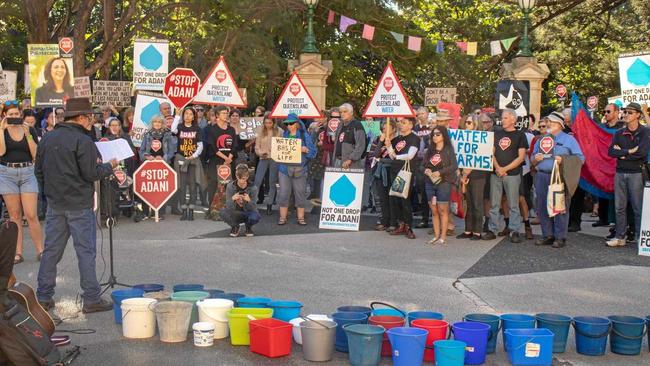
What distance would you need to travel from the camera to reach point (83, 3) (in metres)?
24.9

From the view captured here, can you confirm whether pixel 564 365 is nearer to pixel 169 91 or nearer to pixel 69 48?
pixel 169 91

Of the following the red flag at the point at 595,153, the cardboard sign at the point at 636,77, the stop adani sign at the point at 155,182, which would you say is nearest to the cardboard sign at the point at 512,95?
the red flag at the point at 595,153

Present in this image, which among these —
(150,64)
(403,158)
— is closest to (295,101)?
(403,158)

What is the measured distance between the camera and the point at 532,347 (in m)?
6.82

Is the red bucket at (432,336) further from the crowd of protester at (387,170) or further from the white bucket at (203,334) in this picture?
the crowd of protester at (387,170)

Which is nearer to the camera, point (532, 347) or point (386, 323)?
point (532, 347)

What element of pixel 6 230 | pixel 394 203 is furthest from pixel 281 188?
pixel 6 230

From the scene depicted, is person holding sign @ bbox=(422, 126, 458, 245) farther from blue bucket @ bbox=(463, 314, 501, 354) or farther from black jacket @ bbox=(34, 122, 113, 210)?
black jacket @ bbox=(34, 122, 113, 210)

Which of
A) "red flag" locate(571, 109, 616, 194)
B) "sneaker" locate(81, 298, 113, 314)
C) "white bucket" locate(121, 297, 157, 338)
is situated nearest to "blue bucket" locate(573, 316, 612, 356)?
"white bucket" locate(121, 297, 157, 338)

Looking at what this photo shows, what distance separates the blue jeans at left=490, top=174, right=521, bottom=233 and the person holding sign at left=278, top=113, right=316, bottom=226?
3305 millimetres

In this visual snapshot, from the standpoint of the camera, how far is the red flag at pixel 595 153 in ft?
48.1

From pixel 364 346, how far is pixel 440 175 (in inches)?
251

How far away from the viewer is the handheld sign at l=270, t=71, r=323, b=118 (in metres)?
15.3

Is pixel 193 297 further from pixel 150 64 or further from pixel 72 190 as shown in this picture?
pixel 150 64
